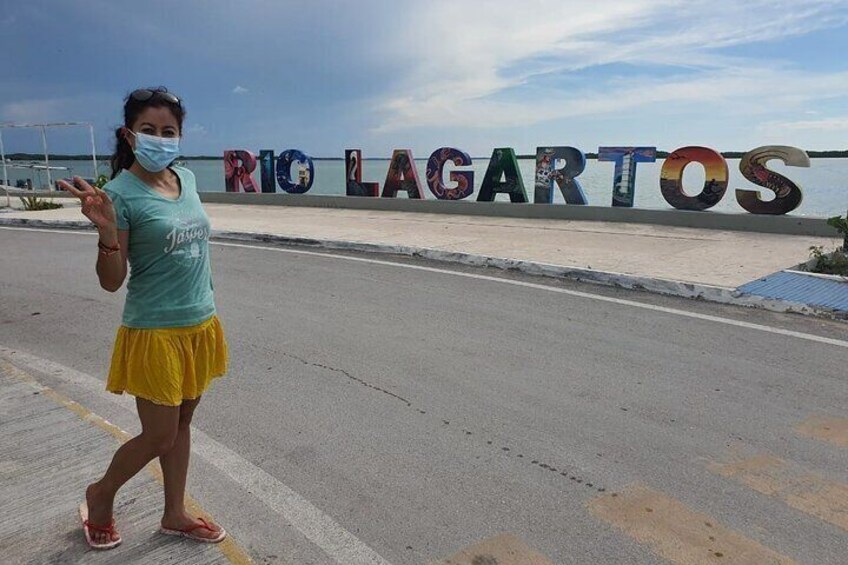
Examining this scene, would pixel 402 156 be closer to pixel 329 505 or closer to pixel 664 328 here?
pixel 664 328

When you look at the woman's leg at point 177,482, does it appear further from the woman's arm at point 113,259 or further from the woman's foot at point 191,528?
the woman's arm at point 113,259

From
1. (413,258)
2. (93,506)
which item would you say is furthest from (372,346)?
(413,258)

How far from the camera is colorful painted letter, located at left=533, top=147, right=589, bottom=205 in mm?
14266

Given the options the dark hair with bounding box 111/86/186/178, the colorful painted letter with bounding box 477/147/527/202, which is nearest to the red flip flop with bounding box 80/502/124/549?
the dark hair with bounding box 111/86/186/178

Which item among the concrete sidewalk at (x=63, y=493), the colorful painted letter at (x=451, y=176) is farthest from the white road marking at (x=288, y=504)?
the colorful painted letter at (x=451, y=176)

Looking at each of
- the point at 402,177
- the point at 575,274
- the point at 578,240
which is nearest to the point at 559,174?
the point at 578,240

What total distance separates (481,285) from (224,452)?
4.56 meters

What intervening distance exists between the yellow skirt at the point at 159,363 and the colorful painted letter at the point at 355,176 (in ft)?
52.7

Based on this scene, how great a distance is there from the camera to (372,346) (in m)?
5.34

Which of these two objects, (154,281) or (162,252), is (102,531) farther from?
(162,252)

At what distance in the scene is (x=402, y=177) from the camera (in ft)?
57.4

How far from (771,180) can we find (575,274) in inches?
246

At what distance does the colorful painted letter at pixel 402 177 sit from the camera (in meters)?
17.2

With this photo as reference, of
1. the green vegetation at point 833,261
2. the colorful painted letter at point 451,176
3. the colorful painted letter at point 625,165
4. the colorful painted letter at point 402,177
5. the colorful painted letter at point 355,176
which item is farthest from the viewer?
the colorful painted letter at point 355,176
